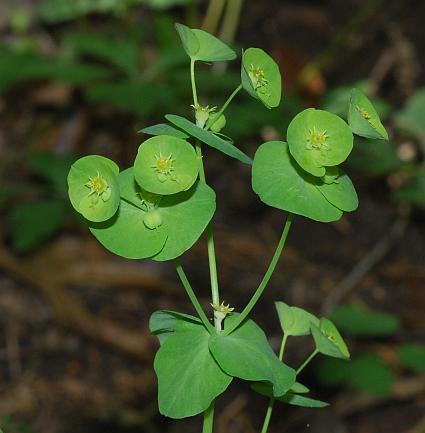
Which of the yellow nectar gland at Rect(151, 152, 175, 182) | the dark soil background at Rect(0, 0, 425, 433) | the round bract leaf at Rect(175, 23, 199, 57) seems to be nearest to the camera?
the yellow nectar gland at Rect(151, 152, 175, 182)

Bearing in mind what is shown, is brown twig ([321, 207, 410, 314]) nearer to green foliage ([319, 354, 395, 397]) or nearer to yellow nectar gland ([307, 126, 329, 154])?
green foliage ([319, 354, 395, 397])

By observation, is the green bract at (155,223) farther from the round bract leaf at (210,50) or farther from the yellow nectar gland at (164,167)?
the round bract leaf at (210,50)

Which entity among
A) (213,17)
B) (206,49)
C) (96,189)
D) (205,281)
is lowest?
(205,281)

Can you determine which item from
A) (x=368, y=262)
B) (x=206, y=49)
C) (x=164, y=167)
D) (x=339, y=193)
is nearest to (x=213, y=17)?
(x=368, y=262)

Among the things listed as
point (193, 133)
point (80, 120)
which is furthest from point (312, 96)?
point (193, 133)

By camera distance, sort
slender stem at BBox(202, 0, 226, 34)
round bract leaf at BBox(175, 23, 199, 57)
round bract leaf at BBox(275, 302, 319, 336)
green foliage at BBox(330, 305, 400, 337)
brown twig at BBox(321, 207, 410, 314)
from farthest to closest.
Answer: slender stem at BBox(202, 0, 226, 34), brown twig at BBox(321, 207, 410, 314), green foliage at BBox(330, 305, 400, 337), round bract leaf at BBox(275, 302, 319, 336), round bract leaf at BBox(175, 23, 199, 57)

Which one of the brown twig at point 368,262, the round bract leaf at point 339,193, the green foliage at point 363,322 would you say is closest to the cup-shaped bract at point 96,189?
the round bract leaf at point 339,193

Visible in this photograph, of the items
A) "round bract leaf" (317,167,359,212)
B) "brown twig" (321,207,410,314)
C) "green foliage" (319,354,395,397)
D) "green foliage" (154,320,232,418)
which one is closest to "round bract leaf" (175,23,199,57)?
"round bract leaf" (317,167,359,212)

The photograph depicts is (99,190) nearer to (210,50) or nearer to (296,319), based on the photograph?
(210,50)
